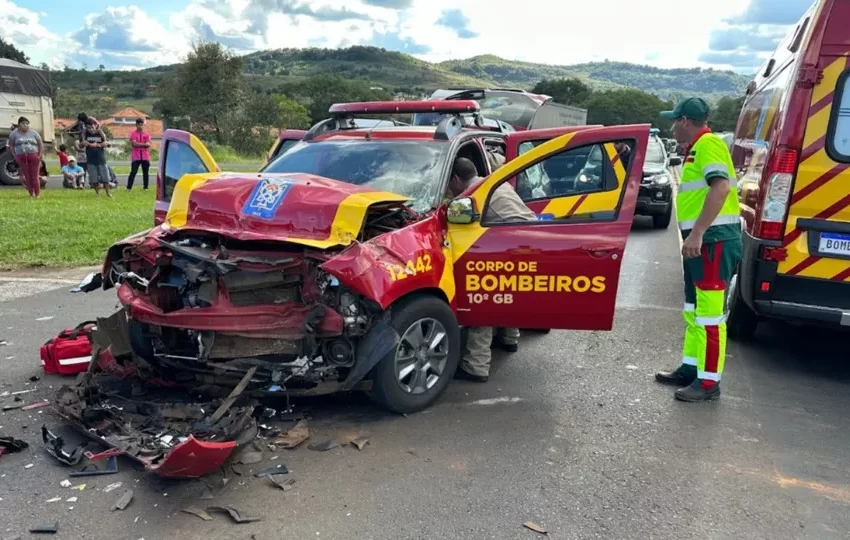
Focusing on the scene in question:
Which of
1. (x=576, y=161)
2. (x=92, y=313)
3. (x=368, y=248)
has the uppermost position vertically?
(x=576, y=161)

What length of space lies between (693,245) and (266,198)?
→ 2.80 metres

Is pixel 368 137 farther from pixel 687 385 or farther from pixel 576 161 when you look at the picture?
pixel 687 385

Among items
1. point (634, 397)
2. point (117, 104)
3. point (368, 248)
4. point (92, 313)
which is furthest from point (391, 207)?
point (117, 104)

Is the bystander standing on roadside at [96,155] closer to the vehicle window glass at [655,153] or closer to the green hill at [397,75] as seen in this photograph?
the vehicle window glass at [655,153]

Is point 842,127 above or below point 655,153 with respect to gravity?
above

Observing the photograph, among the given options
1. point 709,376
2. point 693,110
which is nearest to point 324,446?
point 709,376

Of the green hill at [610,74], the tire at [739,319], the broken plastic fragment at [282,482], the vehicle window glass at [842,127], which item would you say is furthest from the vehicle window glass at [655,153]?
the green hill at [610,74]

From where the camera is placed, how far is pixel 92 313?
6.41 meters

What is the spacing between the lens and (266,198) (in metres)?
4.14

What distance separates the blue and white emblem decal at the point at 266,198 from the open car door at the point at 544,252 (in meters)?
1.08

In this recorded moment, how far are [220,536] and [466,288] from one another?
2214 mm

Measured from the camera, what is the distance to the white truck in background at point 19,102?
1670 centimetres

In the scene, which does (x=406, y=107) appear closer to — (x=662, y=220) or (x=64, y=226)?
(x=64, y=226)

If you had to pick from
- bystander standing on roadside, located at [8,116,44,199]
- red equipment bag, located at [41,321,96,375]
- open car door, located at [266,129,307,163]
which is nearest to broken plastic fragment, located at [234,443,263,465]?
red equipment bag, located at [41,321,96,375]
